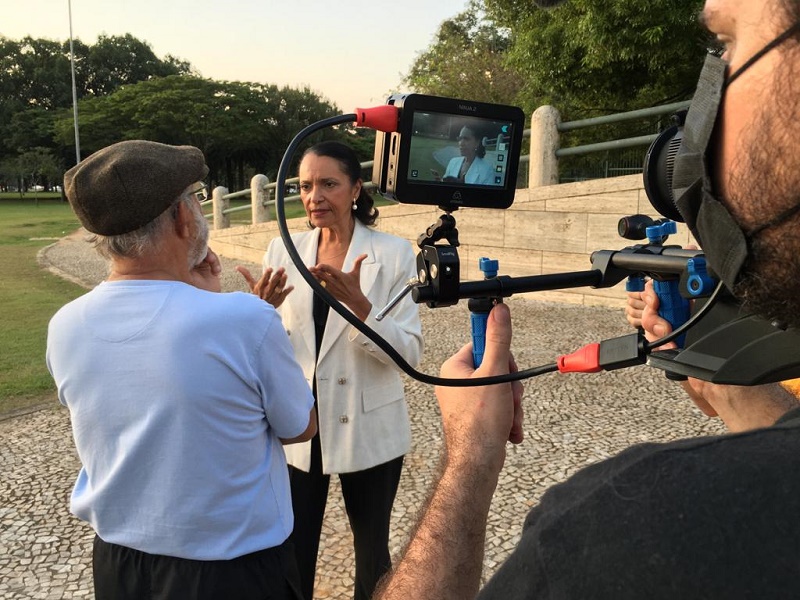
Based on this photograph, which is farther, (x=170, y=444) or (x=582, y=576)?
(x=170, y=444)

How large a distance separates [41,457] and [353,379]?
3.23 m

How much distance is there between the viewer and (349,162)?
3205 mm

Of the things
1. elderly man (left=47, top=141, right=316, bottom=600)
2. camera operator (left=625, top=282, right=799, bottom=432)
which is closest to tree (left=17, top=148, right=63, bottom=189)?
elderly man (left=47, top=141, right=316, bottom=600)

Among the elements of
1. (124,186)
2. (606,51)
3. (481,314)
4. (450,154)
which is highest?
(606,51)

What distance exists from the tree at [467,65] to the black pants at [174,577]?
2142 cm

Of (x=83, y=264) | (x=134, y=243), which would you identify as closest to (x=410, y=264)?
(x=134, y=243)

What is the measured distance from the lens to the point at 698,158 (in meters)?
0.80

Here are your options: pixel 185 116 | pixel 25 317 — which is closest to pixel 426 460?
pixel 25 317

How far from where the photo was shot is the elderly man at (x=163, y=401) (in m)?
1.70

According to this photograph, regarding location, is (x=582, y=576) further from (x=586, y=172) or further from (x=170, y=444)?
(x=586, y=172)

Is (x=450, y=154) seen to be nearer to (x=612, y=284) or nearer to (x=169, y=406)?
(x=612, y=284)

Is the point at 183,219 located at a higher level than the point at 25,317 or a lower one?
higher

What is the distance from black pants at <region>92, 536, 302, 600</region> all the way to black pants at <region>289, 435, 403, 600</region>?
89 cm

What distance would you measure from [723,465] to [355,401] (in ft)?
7.30
